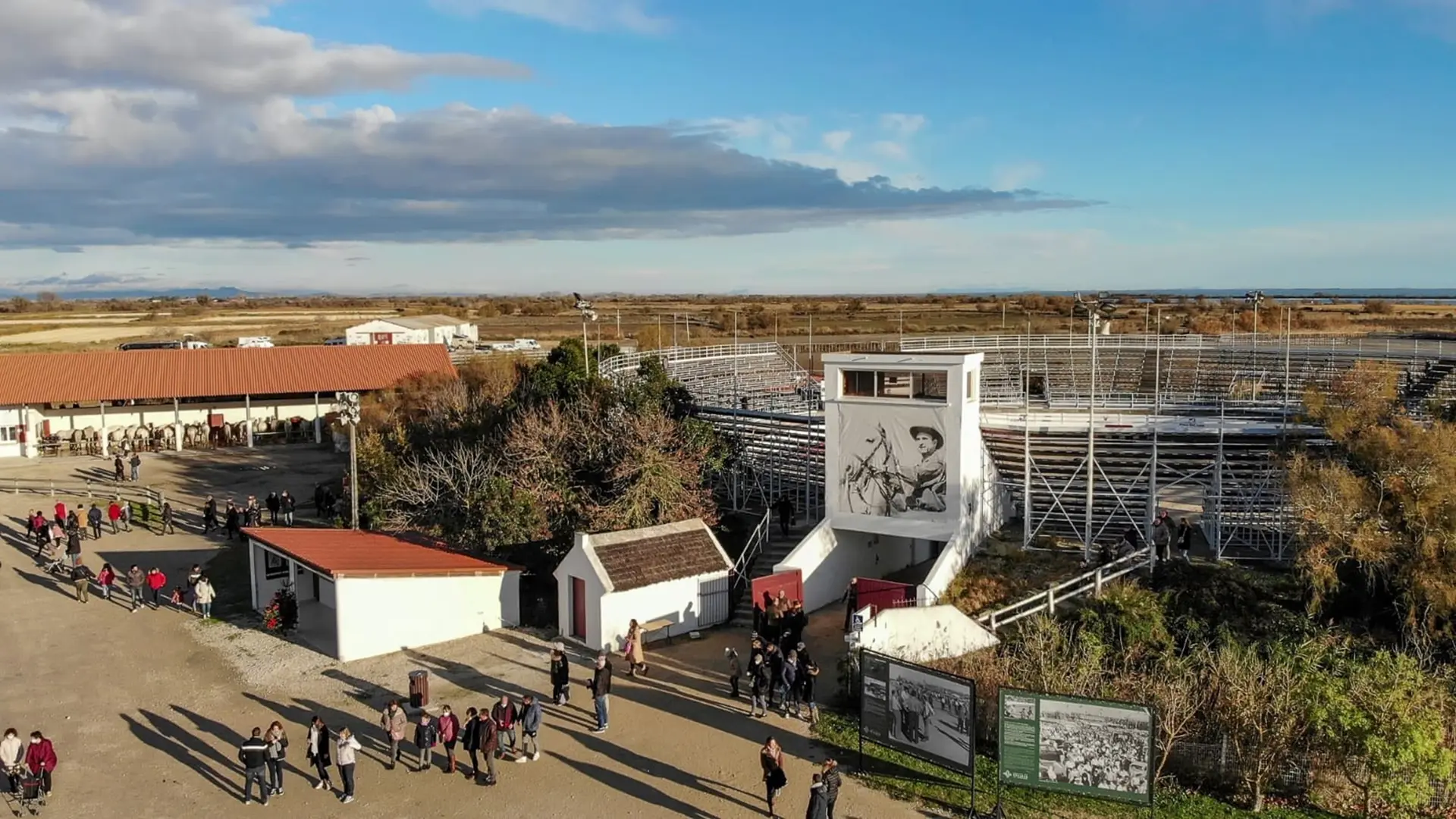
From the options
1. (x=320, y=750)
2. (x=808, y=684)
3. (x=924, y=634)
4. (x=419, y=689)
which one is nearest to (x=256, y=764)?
(x=320, y=750)

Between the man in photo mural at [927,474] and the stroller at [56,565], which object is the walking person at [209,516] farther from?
the man in photo mural at [927,474]

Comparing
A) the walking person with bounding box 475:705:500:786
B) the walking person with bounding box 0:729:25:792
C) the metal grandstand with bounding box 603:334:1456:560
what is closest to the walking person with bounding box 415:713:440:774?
the walking person with bounding box 475:705:500:786

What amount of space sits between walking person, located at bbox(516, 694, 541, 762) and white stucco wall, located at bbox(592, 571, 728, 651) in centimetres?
460

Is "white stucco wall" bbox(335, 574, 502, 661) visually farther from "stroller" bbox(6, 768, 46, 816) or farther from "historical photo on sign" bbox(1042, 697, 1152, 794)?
"historical photo on sign" bbox(1042, 697, 1152, 794)

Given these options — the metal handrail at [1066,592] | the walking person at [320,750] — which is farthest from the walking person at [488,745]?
the metal handrail at [1066,592]

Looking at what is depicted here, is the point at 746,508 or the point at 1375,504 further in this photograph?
the point at 746,508

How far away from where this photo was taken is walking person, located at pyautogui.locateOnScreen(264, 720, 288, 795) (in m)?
14.4

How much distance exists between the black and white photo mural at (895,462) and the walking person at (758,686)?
716 centimetres

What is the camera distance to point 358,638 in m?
20.4

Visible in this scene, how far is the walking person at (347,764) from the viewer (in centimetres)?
1434

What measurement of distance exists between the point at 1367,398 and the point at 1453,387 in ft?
37.7

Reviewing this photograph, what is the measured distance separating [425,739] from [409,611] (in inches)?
240

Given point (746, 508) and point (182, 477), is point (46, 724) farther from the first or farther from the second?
point (182, 477)

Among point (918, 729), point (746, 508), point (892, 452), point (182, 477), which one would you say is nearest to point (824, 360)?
point (892, 452)
